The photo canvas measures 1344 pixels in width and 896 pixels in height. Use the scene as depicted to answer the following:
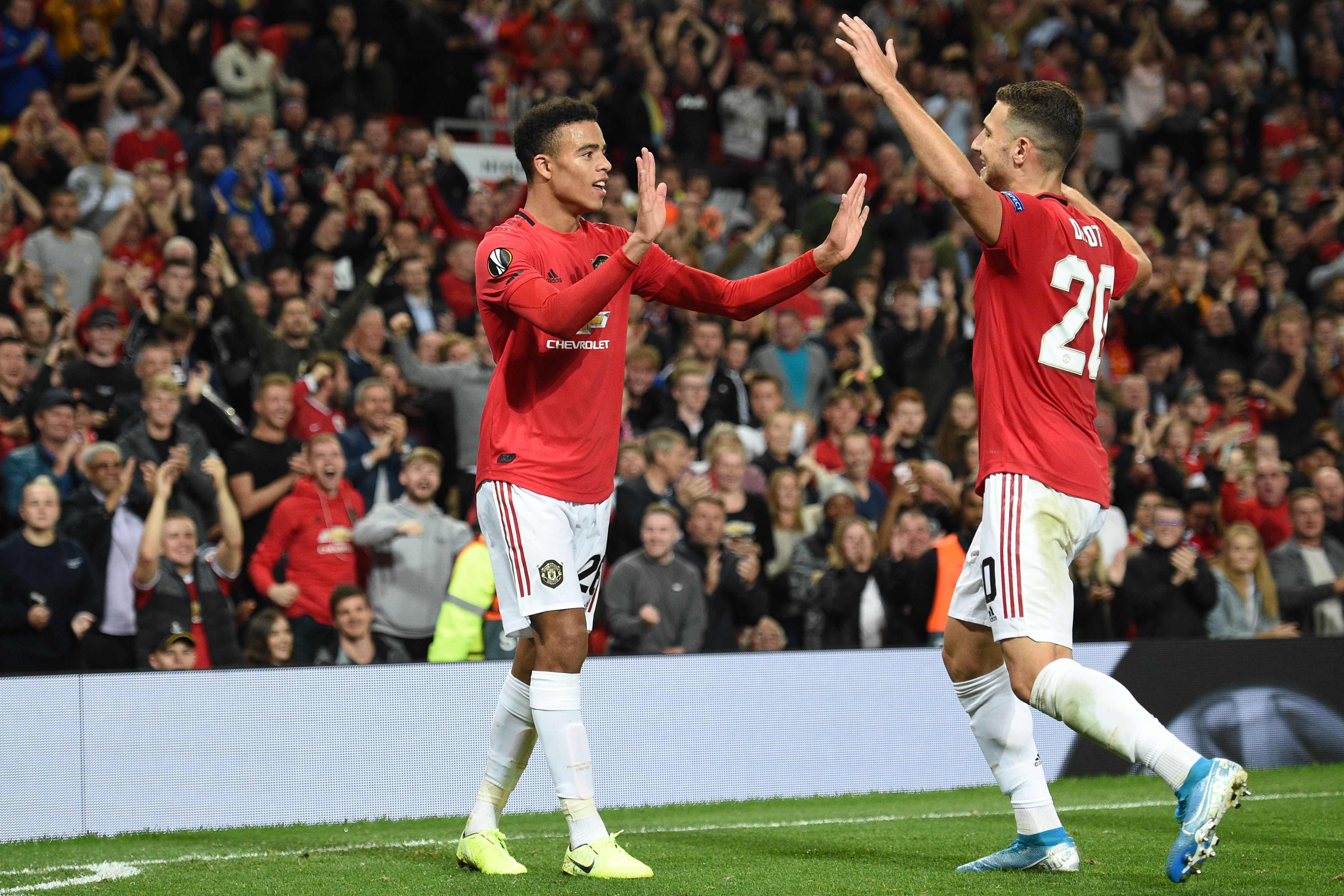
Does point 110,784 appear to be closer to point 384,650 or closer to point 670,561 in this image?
point 384,650

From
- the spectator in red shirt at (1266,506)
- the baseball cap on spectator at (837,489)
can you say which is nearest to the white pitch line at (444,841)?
the baseball cap on spectator at (837,489)

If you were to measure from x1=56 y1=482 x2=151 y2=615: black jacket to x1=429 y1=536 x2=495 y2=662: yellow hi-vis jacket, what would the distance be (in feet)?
6.16

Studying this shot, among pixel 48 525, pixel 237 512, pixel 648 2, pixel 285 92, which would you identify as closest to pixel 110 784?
pixel 48 525

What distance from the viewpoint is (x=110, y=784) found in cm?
712

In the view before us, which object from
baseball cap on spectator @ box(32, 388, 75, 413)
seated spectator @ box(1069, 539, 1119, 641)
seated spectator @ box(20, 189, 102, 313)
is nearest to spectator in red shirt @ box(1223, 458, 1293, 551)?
seated spectator @ box(1069, 539, 1119, 641)

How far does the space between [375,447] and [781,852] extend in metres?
5.26

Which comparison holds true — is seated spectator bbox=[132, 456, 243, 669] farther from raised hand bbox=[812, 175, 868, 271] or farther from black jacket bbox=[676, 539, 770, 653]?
raised hand bbox=[812, 175, 868, 271]

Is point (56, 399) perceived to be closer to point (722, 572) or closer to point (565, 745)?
point (722, 572)

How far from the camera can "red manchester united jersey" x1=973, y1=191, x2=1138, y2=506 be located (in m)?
4.84

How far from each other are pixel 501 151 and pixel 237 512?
7.11 metres

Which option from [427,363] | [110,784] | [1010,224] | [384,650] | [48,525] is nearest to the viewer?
[1010,224]

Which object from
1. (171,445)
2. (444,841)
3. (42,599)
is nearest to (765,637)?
(444,841)

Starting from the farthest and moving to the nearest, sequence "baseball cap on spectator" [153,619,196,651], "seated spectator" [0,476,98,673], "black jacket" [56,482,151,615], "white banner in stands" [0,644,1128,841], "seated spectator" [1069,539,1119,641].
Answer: "seated spectator" [1069,539,1119,641] < "black jacket" [56,482,151,615] < "baseball cap on spectator" [153,619,196,651] < "seated spectator" [0,476,98,673] < "white banner in stands" [0,644,1128,841]

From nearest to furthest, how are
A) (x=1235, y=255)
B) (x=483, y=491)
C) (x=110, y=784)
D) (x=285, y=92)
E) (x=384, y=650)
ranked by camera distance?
(x=483, y=491) → (x=110, y=784) → (x=384, y=650) → (x=285, y=92) → (x=1235, y=255)
